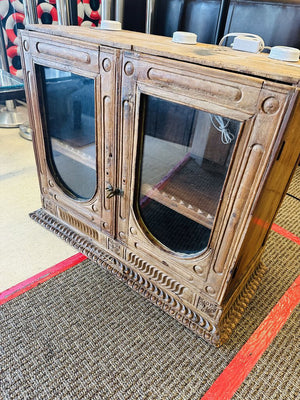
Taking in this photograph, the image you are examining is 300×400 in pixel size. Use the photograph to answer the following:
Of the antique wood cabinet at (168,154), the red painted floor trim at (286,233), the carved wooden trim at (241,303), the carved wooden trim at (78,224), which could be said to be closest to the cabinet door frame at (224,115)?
the antique wood cabinet at (168,154)

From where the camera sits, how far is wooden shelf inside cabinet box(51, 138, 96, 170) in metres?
0.92

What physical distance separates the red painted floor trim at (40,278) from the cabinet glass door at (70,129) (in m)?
0.24

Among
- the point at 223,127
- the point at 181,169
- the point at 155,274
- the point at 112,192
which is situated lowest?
the point at 155,274

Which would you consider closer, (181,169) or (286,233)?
(181,169)

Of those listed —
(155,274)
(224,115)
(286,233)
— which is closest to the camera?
(224,115)

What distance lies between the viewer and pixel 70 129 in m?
0.94

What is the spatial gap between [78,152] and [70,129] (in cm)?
8

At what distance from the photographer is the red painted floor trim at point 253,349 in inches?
28.9

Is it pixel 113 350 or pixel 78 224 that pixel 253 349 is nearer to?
pixel 113 350

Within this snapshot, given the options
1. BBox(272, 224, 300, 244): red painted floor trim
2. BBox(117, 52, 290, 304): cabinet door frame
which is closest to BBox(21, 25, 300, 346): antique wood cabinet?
BBox(117, 52, 290, 304): cabinet door frame

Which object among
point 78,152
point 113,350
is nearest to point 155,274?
point 113,350

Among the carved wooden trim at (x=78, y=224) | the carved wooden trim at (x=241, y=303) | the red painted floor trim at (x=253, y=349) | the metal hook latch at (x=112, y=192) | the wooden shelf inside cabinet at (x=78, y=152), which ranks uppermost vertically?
the wooden shelf inside cabinet at (x=78, y=152)

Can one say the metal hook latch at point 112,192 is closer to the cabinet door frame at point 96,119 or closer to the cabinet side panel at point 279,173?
the cabinet door frame at point 96,119

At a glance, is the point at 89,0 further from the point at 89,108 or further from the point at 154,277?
the point at 154,277
